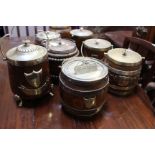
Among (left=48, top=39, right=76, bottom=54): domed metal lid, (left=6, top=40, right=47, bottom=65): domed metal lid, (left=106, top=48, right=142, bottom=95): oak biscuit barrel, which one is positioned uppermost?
(left=6, top=40, right=47, bottom=65): domed metal lid

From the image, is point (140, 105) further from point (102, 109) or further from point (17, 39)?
point (17, 39)

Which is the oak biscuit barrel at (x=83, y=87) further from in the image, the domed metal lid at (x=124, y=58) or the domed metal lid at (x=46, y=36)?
the domed metal lid at (x=46, y=36)

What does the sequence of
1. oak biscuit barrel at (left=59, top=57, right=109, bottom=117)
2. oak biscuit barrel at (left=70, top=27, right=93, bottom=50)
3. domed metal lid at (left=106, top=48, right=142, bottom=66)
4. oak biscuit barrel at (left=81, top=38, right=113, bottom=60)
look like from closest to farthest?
oak biscuit barrel at (left=59, top=57, right=109, bottom=117)
domed metal lid at (left=106, top=48, right=142, bottom=66)
oak biscuit barrel at (left=81, top=38, right=113, bottom=60)
oak biscuit barrel at (left=70, top=27, right=93, bottom=50)

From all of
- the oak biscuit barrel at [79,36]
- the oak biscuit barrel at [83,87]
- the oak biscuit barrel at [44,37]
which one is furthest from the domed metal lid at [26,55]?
the oak biscuit barrel at [79,36]

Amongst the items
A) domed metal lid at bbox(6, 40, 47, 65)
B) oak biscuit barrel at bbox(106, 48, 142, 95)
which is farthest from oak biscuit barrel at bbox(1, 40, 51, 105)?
oak biscuit barrel at bbox(106, 48, 142, 95)

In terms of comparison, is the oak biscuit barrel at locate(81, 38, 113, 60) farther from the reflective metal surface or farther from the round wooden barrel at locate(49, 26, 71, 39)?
the round wooden barrel at locate(49, 26, 71, 39)

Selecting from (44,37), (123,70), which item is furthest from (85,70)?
(44,37)

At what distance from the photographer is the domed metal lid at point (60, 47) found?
99 centimetres

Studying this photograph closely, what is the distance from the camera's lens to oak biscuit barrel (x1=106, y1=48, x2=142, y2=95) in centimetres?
91

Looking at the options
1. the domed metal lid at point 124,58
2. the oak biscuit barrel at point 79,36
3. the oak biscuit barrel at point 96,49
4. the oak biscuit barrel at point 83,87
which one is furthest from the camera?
the oak biscuit barrel at point 79,36

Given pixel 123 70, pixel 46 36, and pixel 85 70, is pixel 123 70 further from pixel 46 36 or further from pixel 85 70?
pixel 46 36

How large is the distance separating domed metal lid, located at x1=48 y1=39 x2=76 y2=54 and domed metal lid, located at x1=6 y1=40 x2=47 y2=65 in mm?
146
